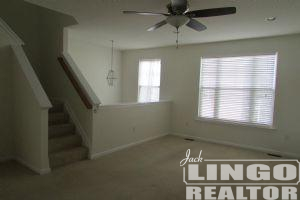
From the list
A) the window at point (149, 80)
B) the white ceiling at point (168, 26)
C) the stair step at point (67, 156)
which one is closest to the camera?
the white ceiling at point (168, 26)

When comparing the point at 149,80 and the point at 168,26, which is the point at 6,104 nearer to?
the point at 168,26

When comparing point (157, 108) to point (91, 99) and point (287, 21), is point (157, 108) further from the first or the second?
point (287, 21)

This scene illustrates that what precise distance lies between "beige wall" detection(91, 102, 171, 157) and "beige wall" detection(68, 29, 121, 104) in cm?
186

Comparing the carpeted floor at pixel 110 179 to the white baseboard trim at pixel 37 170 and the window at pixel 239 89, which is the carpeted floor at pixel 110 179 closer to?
the white baseboard trim at pixel 37 170

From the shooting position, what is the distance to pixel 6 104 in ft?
11.7

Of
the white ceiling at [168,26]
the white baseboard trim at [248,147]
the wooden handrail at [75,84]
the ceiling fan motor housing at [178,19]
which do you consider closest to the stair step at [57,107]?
the wooden handrail at [75,84]

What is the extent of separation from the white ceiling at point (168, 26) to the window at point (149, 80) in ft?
4.10

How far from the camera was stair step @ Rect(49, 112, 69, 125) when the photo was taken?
399 cm

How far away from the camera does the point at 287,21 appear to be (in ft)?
10.9

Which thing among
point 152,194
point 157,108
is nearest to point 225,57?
point 157,108

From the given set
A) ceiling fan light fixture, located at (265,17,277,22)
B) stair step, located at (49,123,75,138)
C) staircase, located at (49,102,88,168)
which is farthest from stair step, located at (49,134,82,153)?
ceiling fan light fixture, located at (265,17,277,22)

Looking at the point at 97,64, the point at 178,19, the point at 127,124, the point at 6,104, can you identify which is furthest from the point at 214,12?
the point at 97,64

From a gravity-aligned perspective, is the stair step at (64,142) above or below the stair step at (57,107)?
below

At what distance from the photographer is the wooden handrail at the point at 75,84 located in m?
3.69
